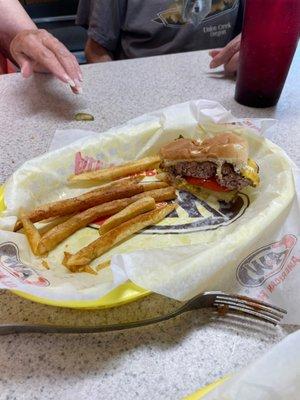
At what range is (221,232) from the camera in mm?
759

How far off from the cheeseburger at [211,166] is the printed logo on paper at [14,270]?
39 centimetres

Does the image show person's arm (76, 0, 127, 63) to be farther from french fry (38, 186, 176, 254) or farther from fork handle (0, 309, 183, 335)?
fork handle (0, 309, 183, 335)

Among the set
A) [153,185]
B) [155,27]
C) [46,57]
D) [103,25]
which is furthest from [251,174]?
[103,25]

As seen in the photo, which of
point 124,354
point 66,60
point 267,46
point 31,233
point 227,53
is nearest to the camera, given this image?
point 124,354

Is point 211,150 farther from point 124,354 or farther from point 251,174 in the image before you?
point 124,354

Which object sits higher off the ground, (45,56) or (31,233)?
(45,56)

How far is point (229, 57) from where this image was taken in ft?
4.32

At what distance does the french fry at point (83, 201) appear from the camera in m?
0.76

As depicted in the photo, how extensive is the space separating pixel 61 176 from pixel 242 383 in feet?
2.02

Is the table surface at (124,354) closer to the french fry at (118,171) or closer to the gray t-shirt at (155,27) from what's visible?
the french fry at (118,171)

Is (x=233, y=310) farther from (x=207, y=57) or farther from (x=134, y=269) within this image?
(x=207, y=57)

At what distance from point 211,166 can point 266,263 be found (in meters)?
0.30

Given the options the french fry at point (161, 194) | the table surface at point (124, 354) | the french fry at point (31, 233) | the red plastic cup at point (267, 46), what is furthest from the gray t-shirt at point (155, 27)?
the table surface at point (124, 354)

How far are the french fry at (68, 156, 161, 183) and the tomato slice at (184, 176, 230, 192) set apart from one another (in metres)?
0.09
